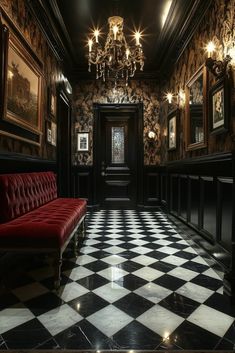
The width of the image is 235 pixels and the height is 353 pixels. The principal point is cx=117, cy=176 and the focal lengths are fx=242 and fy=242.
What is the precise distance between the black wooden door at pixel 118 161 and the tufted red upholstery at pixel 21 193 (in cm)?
319

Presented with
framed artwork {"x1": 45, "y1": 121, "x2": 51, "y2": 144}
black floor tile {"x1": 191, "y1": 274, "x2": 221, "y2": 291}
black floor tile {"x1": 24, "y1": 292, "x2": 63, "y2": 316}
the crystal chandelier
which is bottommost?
black floor tile {"x1": 191, "y1": 274, "x2": 221, "y2": 291}

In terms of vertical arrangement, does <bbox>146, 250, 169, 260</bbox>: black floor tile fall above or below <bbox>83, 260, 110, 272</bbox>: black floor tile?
above

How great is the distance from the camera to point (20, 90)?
3.09m

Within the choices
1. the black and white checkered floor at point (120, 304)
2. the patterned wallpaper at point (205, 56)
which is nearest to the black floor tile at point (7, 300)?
the black and white checkered floor at point (120, 304)

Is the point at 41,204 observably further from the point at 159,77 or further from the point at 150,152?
the point at 159,77

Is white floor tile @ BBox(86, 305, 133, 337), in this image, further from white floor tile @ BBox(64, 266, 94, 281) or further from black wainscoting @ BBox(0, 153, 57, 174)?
black wainscoting @ BBox(0, 153, 57, 174)

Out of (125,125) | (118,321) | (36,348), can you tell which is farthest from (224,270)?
(125,125)

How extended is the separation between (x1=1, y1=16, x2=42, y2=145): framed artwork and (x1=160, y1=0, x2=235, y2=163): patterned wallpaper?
2.39 m

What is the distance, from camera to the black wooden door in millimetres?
6945

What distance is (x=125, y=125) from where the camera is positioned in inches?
276

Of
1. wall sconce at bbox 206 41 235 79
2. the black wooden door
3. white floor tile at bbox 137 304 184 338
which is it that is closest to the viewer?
white floor tile at bbox 137 304 184 338

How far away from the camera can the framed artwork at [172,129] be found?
501 centimetres

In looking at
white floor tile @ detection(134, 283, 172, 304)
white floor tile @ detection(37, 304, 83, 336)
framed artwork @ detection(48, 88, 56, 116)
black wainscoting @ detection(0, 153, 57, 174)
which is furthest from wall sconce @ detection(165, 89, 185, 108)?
white floor tile @ detection(37, 304, 83, 336)

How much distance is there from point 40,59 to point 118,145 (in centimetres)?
354
